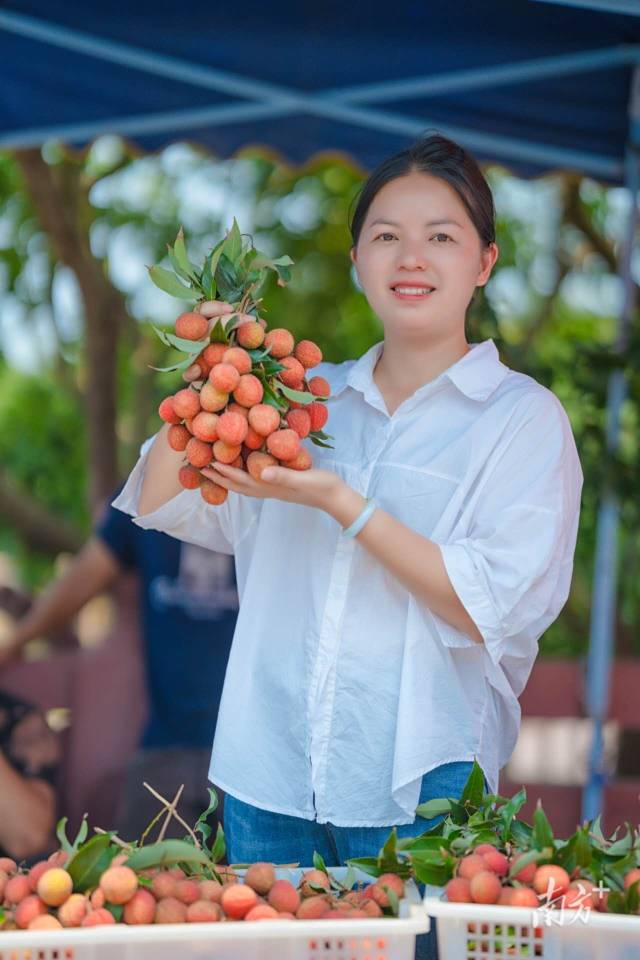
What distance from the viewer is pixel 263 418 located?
1679mm

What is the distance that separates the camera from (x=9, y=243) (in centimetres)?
584

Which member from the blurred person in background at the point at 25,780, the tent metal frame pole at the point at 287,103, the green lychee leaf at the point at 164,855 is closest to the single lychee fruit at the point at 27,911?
the green lychee leaf at the point at 164,855

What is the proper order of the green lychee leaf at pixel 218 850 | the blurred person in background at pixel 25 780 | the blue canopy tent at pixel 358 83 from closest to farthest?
1. the green lychee leaf at pixel 218 850
2. the blurred person in background at pixel 25 780
3. the blue canopy tent at pixel 358 83

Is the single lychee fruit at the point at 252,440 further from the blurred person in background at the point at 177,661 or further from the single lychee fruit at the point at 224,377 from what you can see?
the blurred person in background at the point at 177,661

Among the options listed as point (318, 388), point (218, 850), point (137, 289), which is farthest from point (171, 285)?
point (137, 289)

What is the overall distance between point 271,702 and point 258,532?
28cm

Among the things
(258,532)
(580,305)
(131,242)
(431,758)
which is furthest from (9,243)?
(431,758)

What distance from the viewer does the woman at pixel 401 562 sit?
5.80 ft

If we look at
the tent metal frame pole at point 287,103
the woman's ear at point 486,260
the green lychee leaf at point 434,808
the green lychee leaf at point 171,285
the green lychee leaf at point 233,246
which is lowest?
the green lychee leaf at point 434,808

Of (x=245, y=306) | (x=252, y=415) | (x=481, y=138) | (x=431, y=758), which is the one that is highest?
(x=481, y=138)

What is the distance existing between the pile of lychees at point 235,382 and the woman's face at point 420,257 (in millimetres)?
164

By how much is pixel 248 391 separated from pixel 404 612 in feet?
1.38

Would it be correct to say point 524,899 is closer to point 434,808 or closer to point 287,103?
point 434,808

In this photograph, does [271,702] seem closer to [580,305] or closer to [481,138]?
[481,138]
